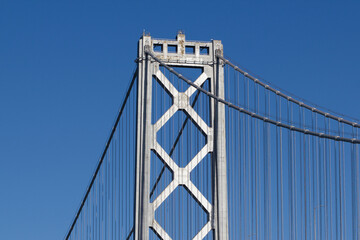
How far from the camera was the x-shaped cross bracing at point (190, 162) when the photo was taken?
46094mm

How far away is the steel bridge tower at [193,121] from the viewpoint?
1802 inches

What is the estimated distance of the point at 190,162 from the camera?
46.8 metres

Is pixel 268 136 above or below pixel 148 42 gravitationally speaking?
below

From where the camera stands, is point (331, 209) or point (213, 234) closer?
point (331, 209)

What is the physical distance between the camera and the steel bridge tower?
4578 centimetres

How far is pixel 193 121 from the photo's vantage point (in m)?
47.2

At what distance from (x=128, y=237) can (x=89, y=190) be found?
4589mm

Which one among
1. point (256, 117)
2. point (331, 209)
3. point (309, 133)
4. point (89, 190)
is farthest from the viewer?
point (89, 190)

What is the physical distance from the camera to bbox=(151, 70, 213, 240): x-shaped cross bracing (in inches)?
1815

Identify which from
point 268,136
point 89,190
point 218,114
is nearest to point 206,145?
point 218,114

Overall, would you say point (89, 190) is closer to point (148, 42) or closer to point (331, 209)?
point (148, 42)

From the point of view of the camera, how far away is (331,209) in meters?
38.0

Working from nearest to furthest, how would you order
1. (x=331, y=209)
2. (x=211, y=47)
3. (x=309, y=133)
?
(x=331, y=209), (x=309, y=133), (x=211, y=47)

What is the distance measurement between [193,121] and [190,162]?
1234mm
